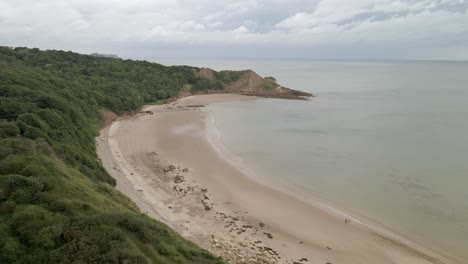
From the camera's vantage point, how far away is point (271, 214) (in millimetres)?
22188

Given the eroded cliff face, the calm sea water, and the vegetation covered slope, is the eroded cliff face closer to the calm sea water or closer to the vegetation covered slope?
the calm sea water

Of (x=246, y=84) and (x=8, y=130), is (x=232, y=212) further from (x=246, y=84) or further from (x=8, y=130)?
(x=246, y=84)

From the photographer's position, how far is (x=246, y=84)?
90750 millimetres

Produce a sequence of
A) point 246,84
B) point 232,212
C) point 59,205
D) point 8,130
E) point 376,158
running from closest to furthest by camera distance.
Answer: point 59,205 → point 8,130 → point 232,212 → point 376,158 → point 246,84

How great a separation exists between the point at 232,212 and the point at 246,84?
70772 mm

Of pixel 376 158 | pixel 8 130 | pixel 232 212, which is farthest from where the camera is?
pixel 376 158

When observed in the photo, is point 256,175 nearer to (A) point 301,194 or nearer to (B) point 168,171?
(A) point 301,194

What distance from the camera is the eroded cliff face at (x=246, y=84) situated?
8775 cm

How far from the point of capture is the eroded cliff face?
87.8 metres

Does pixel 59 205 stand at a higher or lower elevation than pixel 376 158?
higher

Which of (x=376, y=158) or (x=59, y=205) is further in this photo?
(x=376, y=158)

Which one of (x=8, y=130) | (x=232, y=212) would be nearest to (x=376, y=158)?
(x=232, y=212)

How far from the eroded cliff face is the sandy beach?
5331 cm

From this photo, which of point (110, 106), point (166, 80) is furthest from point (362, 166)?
point (166, 80)
